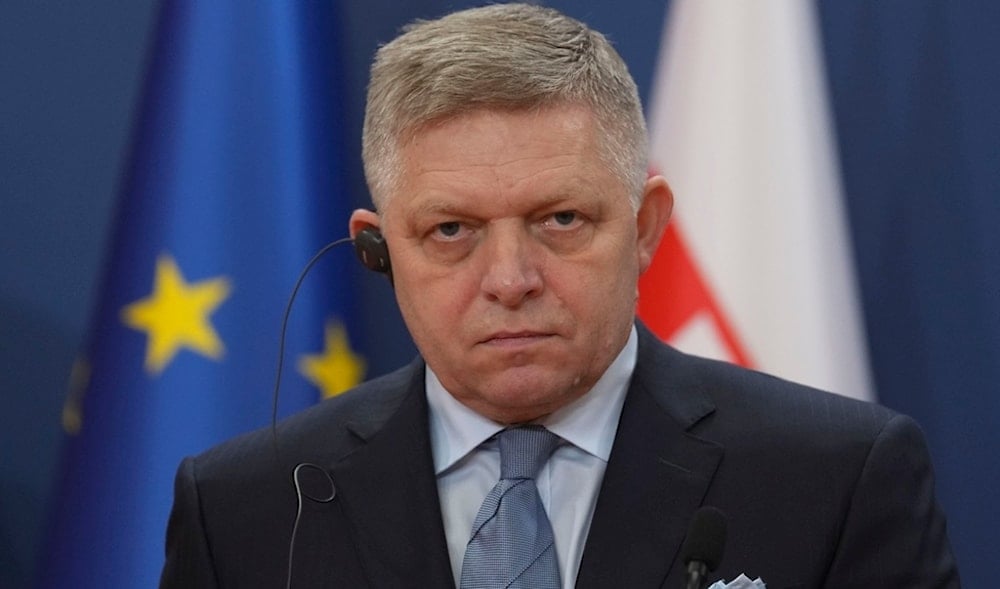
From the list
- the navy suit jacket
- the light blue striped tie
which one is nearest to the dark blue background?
the navy suit jacket

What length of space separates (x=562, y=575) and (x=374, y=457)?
36 centimetres

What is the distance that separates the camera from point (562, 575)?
6.96ft

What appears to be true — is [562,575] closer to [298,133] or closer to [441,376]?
[441,376]

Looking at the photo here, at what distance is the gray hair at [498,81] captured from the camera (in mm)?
2086

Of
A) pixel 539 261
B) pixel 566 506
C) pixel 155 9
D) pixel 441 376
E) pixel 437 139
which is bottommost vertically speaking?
pixel 566 506

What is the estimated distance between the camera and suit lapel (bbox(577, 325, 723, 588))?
2.09m

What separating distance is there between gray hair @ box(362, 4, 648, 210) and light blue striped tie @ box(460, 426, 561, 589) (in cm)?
41

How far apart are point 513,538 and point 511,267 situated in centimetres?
37

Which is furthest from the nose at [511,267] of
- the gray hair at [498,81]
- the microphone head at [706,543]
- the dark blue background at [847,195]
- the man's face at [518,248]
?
the dark blue background at [847,195]

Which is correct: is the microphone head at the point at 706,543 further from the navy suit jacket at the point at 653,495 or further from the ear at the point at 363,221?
the ear at the point at 363,221

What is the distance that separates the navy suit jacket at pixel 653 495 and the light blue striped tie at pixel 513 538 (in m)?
0.05

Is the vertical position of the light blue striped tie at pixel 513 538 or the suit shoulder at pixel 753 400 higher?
the suit shoulder at pixel 753 400

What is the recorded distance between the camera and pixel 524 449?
2.20 meters

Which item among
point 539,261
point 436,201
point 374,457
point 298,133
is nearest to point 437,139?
point 436,201
